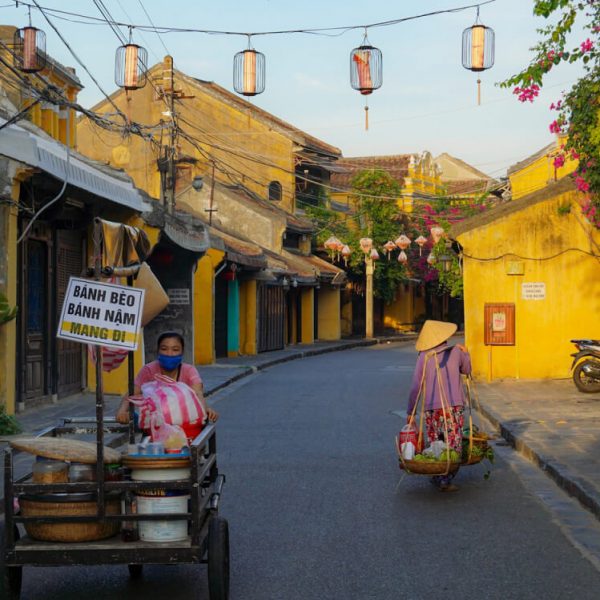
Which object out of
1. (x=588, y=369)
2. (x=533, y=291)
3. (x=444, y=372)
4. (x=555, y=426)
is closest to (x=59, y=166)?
(x=444, y=372)

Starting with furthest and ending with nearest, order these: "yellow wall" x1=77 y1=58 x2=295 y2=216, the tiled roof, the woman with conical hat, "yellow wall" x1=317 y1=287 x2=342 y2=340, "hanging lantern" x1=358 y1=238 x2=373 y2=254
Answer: the tiled roof < "yellow wall" x1=317 y1=287 x2=342 y2=340 < "hanging lantern" x1=358 y1=238 x2=373 y2=254 < "yellow wall" x1=77 y1=58 x2=295 y2=216 < the woman with conical hat

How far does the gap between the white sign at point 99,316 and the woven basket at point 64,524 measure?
0.93m

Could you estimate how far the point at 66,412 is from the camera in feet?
51.4

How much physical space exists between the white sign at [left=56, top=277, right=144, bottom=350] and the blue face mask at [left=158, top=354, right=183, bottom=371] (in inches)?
46.1

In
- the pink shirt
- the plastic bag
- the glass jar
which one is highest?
the pink shirt

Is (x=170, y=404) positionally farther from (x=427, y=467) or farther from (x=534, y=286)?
(x=534, y=286)

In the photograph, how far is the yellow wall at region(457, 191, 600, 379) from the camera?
21609 millimetres

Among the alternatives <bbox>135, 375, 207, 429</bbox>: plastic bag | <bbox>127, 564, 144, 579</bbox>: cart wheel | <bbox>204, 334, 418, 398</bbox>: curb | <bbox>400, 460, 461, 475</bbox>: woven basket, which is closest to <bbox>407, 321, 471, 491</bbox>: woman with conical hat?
<bbox>400, 460, 461, 475</bbox>: woven basket

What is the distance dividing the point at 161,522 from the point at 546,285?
17377 millimetres

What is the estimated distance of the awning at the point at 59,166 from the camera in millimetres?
12695

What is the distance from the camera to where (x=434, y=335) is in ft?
32.0

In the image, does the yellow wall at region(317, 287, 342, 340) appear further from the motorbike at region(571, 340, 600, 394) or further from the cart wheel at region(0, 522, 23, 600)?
the cart wheel at region(0, 522, 23, 600)

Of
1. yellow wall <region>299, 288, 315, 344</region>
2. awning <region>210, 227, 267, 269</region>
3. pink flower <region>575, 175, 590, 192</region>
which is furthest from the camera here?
yellow wall <region>299, 288, 315, 344</region>

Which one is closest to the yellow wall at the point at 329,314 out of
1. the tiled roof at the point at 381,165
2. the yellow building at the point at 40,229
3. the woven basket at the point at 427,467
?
the tiled roof at the point at 381,165
